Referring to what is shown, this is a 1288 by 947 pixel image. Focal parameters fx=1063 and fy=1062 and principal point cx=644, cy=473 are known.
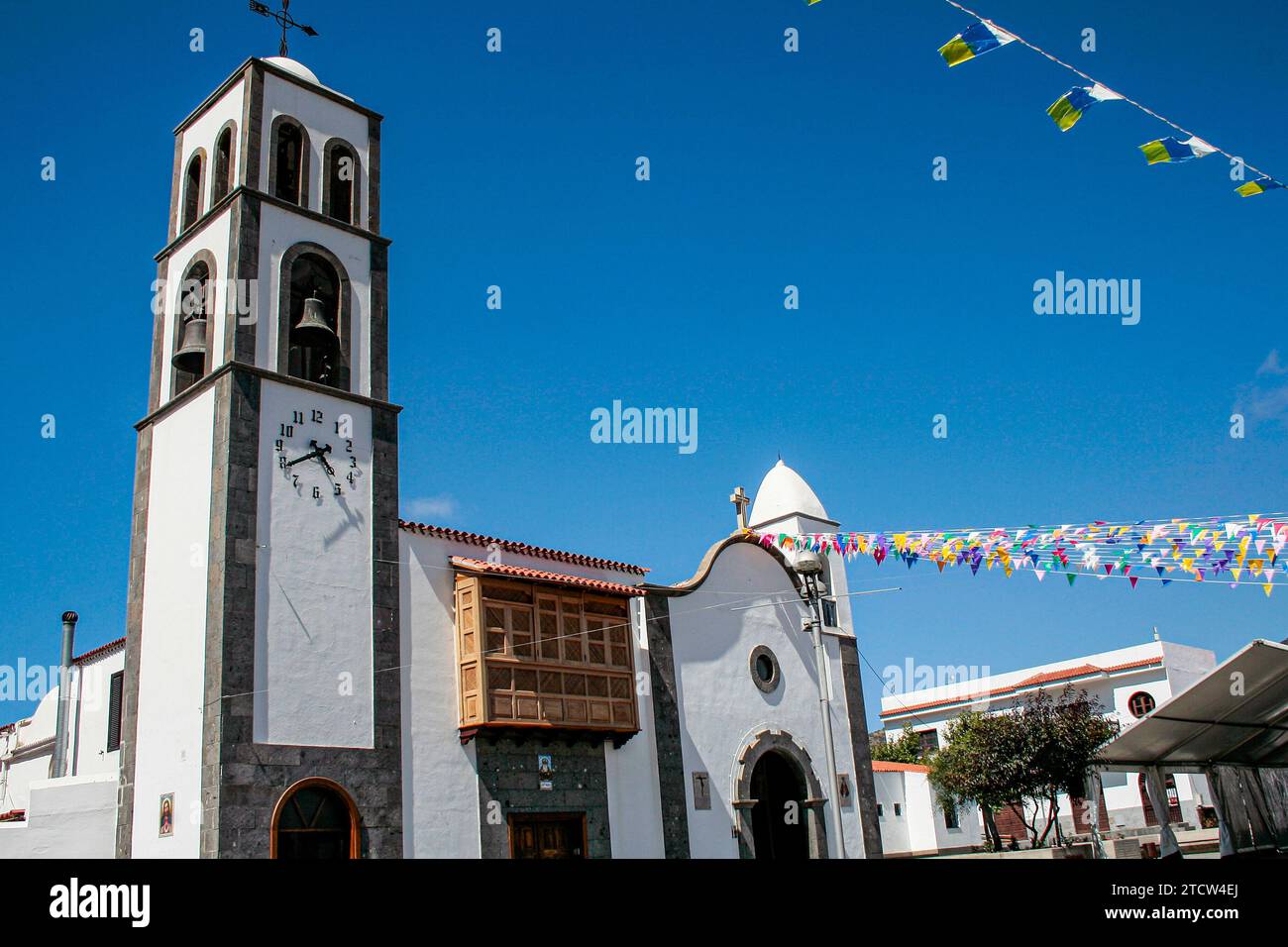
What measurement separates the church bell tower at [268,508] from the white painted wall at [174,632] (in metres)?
0.04

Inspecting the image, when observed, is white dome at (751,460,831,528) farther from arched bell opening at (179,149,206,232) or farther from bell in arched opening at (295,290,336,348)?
arched bell opening at (179,149,206,232)

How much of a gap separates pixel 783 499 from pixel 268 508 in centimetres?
1461

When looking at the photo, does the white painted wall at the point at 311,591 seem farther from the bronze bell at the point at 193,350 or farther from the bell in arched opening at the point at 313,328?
the bronze bell at the point at 193,350

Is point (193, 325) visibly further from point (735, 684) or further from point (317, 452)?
point (735, 684)

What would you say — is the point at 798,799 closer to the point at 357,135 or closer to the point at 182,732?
the point at 182,732

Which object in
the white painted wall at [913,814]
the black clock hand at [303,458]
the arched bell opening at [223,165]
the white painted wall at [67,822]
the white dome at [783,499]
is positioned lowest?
the white painted wall at [913,814]

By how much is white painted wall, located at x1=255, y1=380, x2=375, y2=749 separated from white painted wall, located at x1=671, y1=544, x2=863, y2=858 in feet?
23.9

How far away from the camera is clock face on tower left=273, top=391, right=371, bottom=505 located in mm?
17266

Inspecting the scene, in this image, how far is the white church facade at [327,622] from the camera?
1590 centimetres

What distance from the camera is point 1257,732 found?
55.2 ft

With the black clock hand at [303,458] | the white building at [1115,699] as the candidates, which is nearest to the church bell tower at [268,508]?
the black clock hand at [303,458]

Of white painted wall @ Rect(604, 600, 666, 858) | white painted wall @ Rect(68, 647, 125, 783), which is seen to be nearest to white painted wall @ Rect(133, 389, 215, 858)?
white painted wall @ Rect(68, 647, 125, 783)
